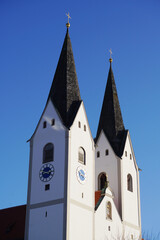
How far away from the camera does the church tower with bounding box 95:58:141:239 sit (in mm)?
43875

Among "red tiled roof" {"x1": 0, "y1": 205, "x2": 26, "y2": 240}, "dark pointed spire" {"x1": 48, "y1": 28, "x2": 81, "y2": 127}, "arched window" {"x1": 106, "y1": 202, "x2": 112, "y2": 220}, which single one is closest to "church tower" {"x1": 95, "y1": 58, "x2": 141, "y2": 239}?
→ "arched window" {"x1": 106, "y1": 202, "x2": 112, "y2": 220}

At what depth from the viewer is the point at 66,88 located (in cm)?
4384

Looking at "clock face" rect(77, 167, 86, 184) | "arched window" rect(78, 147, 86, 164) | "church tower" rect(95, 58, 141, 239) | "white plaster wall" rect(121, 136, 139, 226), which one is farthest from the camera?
"white plaster wall" rect(121, 136, 139, 226)

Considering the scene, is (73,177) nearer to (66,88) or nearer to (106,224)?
(106,224)

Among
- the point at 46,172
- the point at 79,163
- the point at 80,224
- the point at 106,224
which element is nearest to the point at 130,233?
the point at 106,224

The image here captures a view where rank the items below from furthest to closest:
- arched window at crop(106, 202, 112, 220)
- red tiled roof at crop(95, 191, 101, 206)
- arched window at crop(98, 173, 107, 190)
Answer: arched window at crop(98, 173, 107, 190)
red tiled roof at crop(95, 191, 101, 206)
arched window at crop(106, 202, 112, 220)

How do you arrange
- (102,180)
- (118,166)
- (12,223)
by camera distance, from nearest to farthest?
(12,223)
(118,166)
(102,180)

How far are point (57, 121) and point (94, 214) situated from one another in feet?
24.1

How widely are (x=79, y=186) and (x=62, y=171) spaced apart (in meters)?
1.69

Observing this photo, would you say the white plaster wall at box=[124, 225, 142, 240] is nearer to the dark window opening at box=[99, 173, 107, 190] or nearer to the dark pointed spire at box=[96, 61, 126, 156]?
the dark window opening at box=[99, 173, 107, 190]

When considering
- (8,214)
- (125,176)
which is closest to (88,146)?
(125,176)

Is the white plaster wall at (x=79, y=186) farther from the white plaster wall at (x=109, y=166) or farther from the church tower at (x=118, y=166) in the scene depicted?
the white plaster wall at (x=109, y=166)

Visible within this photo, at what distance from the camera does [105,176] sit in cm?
4541

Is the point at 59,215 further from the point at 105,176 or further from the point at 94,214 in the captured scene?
the point at 105,176
